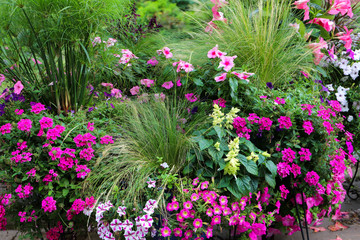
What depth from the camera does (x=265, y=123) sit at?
177 cm

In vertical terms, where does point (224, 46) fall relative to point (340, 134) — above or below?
above

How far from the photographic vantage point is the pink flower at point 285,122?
1.76 m

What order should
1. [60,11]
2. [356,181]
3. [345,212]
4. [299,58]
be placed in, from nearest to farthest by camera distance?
[60,11]
[299,58]
[345,212]
[356,181]

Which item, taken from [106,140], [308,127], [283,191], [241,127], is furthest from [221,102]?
[106,140]

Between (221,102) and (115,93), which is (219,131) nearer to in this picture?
(221,102)

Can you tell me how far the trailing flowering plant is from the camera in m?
1.63

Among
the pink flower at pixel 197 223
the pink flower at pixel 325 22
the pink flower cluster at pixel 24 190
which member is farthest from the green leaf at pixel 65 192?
the pink flower at pixel 325 22

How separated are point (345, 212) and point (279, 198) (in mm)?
1084

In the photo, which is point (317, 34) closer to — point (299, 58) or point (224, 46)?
point (299, 58)

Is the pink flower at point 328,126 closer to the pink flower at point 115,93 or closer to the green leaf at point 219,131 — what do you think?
the green leaf at point 219,131

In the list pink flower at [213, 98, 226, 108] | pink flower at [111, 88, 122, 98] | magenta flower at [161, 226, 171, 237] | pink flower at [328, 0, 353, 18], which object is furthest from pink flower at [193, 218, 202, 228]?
pink flower at [328, 0, 353, 18]

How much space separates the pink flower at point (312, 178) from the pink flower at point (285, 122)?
11.1 inches

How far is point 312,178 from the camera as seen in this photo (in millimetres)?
1769

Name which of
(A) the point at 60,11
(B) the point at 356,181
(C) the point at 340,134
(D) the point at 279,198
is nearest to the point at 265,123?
(D) the point at 279,198
